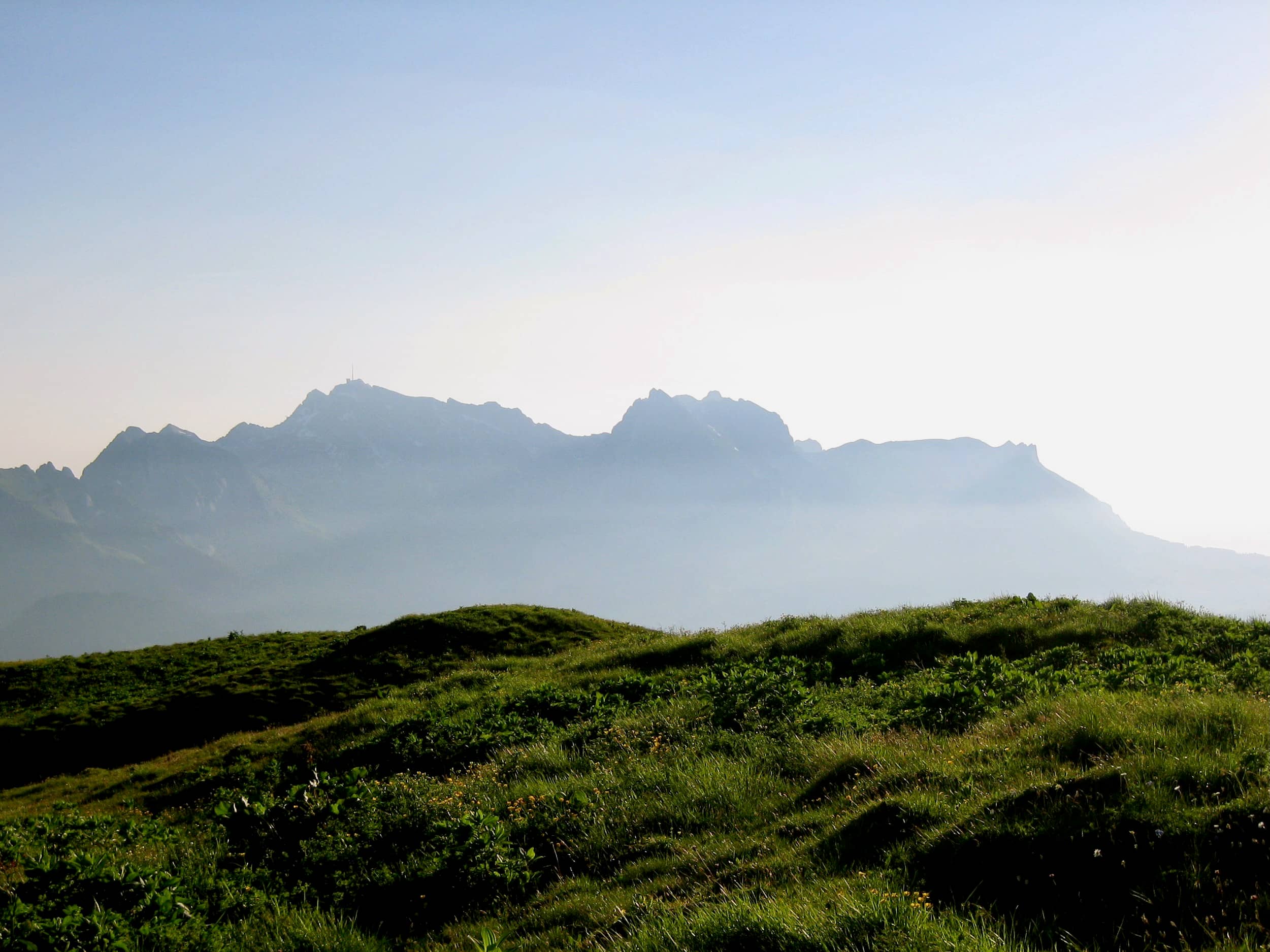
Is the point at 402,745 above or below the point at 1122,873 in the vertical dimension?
below

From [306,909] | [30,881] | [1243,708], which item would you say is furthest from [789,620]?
[30,881]

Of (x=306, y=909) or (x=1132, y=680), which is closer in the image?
(x=306, y=909)

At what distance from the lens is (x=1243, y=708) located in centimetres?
928

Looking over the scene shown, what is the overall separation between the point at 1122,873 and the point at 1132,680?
8.48 m

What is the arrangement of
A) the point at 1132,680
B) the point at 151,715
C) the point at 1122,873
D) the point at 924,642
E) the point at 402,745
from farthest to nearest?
the point at 151,715 < the point at 924,642 < the point at 402,745 < the point at 1132,680 < the point at 1122,873

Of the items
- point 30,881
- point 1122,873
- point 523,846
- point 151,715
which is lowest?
point 151,715

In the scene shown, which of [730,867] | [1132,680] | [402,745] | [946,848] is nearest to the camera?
[946,848]

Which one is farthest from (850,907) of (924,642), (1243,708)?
(924,642)

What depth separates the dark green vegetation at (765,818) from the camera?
20.1 feet

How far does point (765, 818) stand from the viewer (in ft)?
30.7

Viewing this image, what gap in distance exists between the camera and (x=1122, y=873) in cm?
625

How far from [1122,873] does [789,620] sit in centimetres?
1830

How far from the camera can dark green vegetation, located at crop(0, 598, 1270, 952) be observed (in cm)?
612

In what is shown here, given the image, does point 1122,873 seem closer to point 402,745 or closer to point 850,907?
point 850,907
